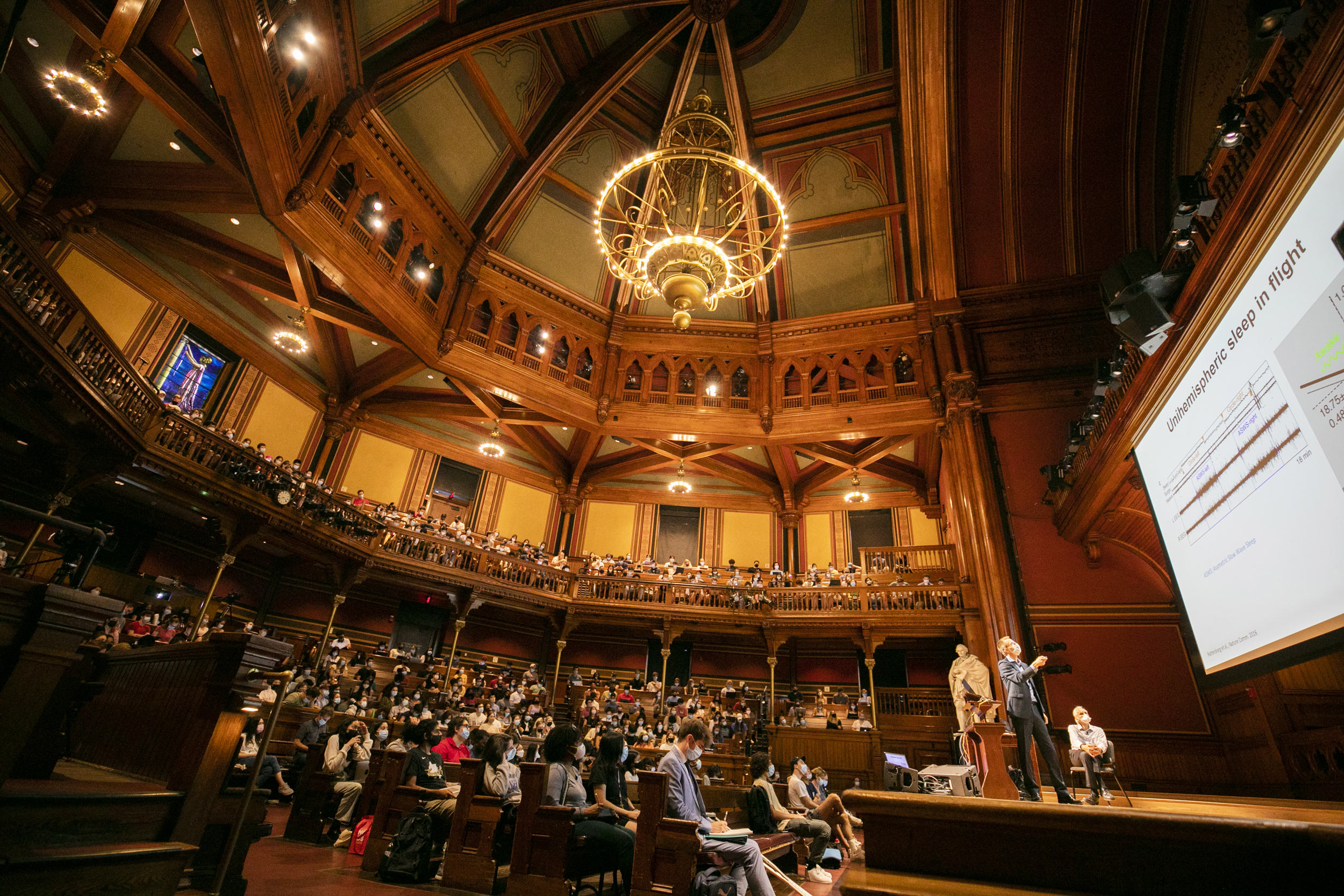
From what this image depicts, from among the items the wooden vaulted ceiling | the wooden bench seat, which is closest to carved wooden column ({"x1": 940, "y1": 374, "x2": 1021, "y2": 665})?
the wooden vaulted ceiling

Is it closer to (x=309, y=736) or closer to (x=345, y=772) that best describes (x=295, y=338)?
(x=309, y=736)

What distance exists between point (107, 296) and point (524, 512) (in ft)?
33.6

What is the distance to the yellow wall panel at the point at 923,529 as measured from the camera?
16.8m

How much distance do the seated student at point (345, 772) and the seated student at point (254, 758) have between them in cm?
54

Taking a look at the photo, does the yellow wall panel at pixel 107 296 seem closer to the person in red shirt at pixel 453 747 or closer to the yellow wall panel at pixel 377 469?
the yellow wall panel at pixel 377 469

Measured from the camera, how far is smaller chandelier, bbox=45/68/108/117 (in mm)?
5285

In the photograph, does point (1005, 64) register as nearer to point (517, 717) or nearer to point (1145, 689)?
point (1145, 689)

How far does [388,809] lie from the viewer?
4.88 m

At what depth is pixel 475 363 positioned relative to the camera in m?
13.7

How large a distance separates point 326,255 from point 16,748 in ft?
32.6

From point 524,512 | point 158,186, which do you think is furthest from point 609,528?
point 158,186

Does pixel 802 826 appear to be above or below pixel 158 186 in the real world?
below

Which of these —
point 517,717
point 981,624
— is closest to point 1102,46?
point 981,624

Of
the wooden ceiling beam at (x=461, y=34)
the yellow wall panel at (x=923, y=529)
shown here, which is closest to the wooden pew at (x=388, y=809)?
the wooden ceiling beam at (x=461, y=34)
